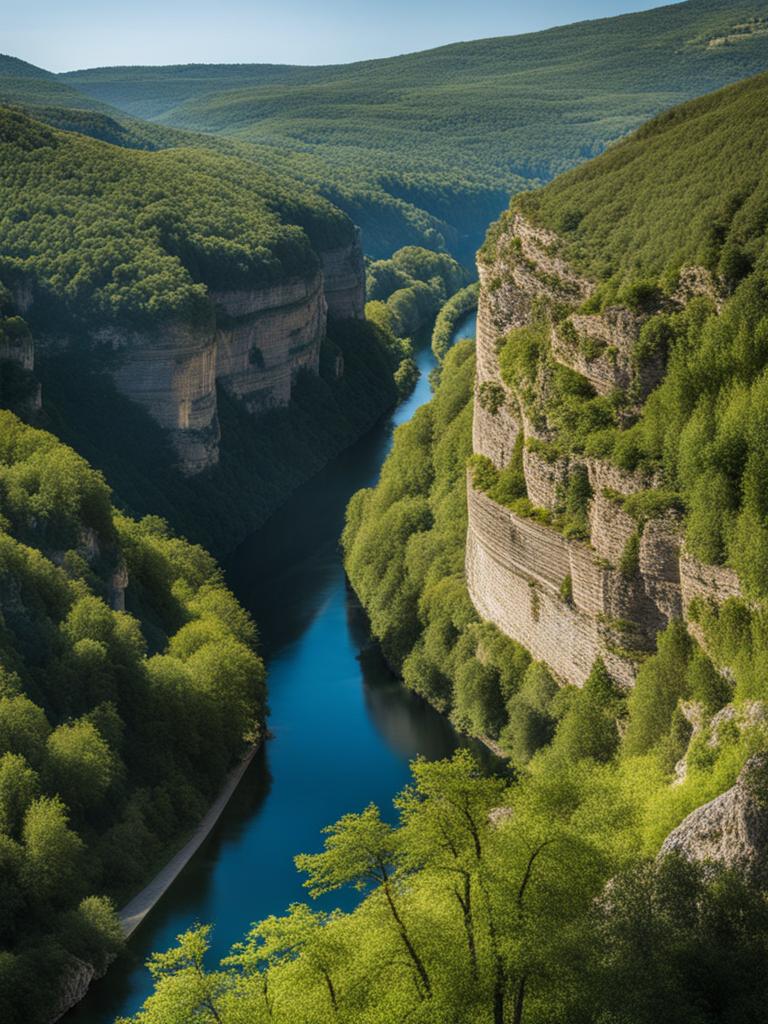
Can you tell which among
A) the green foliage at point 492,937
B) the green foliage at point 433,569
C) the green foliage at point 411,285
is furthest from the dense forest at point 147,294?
the green foliage at point 492,937

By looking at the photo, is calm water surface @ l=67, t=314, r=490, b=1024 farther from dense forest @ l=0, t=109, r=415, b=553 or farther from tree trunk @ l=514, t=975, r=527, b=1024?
tree trunk @ l=514, t=975, r=527, b=1024

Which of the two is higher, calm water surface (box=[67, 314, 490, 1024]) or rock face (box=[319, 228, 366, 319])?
rock face (box=[319, 228, 366, 319])

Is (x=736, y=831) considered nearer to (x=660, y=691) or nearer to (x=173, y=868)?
(x=660, y=691)

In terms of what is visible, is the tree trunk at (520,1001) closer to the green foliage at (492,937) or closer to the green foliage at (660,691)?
the green foliage at (492,937)

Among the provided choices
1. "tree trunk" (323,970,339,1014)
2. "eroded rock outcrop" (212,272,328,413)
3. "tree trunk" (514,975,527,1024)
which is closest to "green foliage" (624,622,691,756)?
"tree trunk" (323,970,339,1014)

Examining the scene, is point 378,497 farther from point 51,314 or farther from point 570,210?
point 51,314

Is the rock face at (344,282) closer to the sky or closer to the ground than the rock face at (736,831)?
closer to the ground
